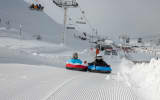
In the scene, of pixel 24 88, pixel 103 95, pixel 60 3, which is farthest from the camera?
pixel 60 3

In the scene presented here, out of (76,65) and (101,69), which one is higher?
(76,65)

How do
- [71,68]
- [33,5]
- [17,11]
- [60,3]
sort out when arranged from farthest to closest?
[17,11] → [60,3] → [33,5] → [71,68]

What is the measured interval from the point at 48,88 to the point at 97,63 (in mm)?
6150

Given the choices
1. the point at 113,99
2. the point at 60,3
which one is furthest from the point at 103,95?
the point at 60,3

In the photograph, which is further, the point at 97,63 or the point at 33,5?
the point at 33,5

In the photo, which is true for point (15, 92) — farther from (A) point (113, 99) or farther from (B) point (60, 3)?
(B) point (60, 3)

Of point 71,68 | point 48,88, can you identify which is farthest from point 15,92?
point 71,68

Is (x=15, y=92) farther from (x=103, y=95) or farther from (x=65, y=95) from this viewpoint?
(x=103, y=95)

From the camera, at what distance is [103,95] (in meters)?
3.78

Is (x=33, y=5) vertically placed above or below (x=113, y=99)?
above

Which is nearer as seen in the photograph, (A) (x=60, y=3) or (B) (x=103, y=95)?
(B) (x=103, y=95)

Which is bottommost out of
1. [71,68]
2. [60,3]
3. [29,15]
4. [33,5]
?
[71,68]

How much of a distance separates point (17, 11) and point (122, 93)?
507 ft

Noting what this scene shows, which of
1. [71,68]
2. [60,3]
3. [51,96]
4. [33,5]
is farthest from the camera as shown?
[60,3]
